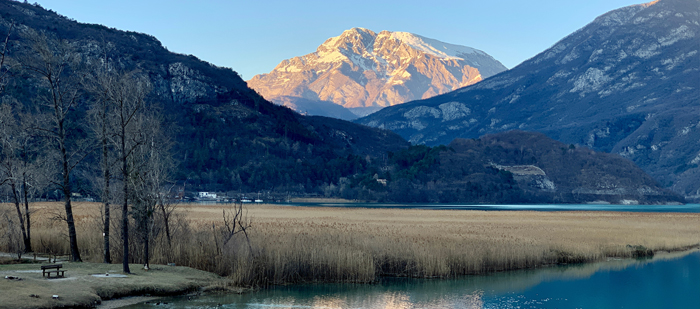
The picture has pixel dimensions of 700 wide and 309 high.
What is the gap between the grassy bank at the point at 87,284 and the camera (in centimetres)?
2147

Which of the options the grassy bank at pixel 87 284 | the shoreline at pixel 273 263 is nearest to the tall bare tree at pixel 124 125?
the grassy bank at pixel 87 284

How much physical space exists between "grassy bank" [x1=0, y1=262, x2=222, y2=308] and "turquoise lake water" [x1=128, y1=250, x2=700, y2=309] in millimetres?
1150

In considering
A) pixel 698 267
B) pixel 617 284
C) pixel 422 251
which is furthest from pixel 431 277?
pixel 698 267

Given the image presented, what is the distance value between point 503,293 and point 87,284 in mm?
20385

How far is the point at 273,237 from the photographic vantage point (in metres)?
39.8

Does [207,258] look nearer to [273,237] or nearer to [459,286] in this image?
[273,237]

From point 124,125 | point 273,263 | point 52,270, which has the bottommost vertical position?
point 273,263

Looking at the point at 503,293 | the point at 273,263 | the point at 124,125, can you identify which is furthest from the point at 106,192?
the point at 503,293

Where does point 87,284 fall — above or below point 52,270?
below

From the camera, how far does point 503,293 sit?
31500mm

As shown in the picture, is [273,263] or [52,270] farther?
[273,263]

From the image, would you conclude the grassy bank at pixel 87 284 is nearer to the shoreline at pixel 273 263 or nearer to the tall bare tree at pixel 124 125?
the shoreline at pixel 273 263

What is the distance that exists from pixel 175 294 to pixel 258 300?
12.5 feet

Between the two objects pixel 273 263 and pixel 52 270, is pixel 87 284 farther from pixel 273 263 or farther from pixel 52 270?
pixel 273 263
